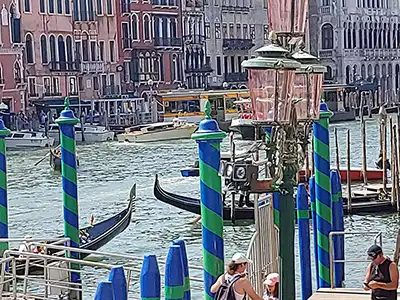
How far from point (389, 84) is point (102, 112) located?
10.9 m

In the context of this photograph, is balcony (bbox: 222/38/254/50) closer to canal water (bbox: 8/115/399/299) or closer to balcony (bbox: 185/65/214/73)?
balcony (bbox: 185/65/214/73)

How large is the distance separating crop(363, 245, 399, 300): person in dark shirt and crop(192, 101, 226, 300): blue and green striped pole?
0.45 meters

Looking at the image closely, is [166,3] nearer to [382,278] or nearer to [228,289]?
[382,278]

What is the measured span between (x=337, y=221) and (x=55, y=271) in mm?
1318

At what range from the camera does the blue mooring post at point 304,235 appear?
3.78 metres

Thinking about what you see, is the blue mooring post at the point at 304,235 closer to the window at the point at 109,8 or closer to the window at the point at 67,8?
the window at the point at 67,8

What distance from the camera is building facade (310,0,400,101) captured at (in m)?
24.7

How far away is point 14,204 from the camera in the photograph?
30.5 feet

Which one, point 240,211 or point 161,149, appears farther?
point 161,149

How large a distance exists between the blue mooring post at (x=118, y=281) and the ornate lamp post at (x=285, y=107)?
407 millimetres

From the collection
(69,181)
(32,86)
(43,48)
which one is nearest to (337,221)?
(69,181)

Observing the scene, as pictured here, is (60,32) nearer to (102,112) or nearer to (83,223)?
(102,112)

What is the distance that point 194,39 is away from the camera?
21656 millimetres

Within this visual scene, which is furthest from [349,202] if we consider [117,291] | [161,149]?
[161,149]
